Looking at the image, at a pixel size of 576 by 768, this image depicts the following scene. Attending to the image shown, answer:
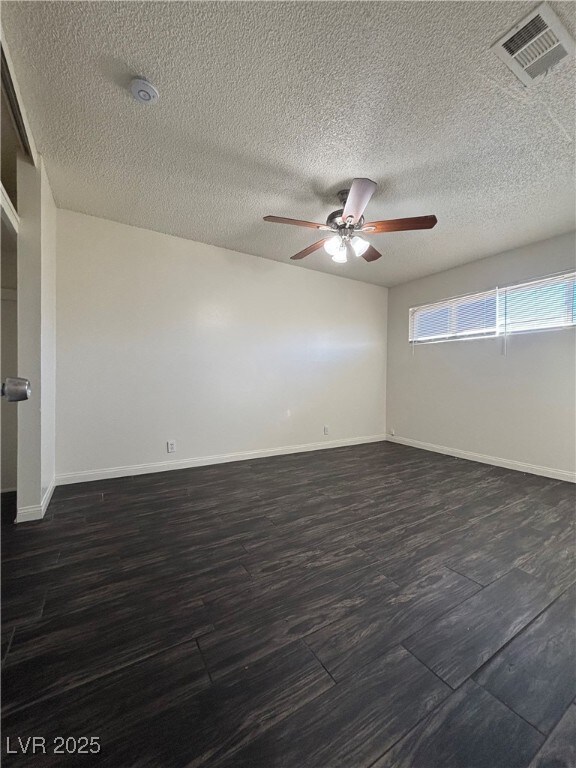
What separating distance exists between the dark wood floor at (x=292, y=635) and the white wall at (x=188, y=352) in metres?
0.89

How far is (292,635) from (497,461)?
3.51 m

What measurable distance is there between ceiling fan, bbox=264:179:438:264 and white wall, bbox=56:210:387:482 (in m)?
1.26

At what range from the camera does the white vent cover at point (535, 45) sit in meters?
1.21

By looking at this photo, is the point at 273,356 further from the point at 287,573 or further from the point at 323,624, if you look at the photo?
the point at 323,624

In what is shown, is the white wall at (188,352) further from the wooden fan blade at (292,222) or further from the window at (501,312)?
the wooden fan blade at (292,222)

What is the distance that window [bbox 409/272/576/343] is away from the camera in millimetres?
3061

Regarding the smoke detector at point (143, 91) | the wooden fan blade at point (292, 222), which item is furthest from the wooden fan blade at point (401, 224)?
the smoke detector at point (143, 91)

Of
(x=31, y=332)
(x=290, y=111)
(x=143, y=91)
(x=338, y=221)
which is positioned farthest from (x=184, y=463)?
(x=290, y=111)

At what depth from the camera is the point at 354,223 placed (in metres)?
2.33

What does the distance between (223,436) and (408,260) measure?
10.9 feet

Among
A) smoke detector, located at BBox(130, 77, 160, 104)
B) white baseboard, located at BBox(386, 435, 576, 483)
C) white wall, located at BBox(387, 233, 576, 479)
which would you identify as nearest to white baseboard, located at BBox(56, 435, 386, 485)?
white baseboard, located at BBox(386, 435, 576, 483)

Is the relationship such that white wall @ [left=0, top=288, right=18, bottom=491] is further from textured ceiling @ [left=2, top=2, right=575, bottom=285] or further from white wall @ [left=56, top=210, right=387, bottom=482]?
textured ceiling @ [left=2, top=2, right=575, bottom=285]

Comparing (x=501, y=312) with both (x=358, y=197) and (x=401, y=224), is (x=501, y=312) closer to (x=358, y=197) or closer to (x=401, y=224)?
(x=401, y=224)

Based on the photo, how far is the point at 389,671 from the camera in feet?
3.47
